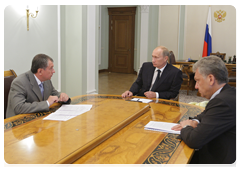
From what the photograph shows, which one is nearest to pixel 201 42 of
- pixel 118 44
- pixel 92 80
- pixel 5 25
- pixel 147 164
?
pixel 118 44

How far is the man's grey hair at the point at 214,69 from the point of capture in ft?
5.69

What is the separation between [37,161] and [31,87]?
142 cm

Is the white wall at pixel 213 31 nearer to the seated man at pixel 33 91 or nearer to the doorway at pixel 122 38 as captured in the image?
the doorway at pixel 122 38

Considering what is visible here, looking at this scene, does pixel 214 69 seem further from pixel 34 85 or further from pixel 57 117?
pixel 34 85

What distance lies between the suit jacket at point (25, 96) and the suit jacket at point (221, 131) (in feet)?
4.65

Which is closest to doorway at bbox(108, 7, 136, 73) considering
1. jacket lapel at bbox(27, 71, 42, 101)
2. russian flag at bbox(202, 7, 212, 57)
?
russian flag at bbox(202, 7, 212, 57)

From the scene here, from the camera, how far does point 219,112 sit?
160 cm

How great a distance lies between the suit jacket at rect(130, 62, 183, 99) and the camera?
11.1 feet

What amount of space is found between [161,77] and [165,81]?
0.08 meters

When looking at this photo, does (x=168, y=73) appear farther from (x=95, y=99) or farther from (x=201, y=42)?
(x=201, y=42)

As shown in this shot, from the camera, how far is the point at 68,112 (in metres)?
2.28

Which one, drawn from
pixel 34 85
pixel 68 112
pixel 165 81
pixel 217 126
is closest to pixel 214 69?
pixel 217 126

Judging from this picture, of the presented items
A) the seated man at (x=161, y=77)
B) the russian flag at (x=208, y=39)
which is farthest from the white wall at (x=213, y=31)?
the seated man at (x=161, y=77)

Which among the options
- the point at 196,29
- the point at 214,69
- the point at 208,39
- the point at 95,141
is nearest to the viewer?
the point at 95,141
